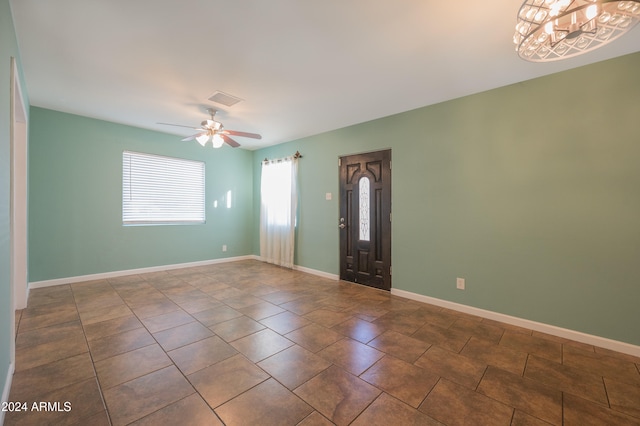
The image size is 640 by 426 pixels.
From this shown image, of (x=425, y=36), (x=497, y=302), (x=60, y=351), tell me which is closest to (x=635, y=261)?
(x=497, y=302)

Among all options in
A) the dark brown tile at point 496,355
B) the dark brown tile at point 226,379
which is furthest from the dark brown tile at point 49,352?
the dark brown tile at point 496,355

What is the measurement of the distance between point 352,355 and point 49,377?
2.24 metres

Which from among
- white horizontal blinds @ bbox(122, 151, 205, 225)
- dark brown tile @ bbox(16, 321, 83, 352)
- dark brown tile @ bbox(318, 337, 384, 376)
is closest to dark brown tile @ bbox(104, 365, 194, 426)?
dark brown tile @ bbox(318, 337, 384, 376)

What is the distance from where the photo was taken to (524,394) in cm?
177

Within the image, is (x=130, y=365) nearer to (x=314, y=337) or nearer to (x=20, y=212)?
(x=314, y=337)

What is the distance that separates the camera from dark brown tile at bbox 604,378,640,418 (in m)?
1.65

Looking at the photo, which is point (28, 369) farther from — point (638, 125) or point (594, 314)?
point (638, 125)

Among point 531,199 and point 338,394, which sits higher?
point 531,199

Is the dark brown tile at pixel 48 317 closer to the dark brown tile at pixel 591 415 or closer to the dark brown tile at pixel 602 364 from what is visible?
the dark brown tile at pixel 591 415

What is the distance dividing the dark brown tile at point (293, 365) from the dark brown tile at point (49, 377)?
1.30 meters

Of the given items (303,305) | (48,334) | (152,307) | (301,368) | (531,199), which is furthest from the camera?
(303,305)

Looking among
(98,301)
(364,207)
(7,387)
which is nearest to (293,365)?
(7,387)

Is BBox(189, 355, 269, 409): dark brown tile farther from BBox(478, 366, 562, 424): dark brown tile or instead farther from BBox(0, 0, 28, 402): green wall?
BBox(478, 366, 562, 424): dark brown tile

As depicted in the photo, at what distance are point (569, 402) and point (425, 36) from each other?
281 cm
